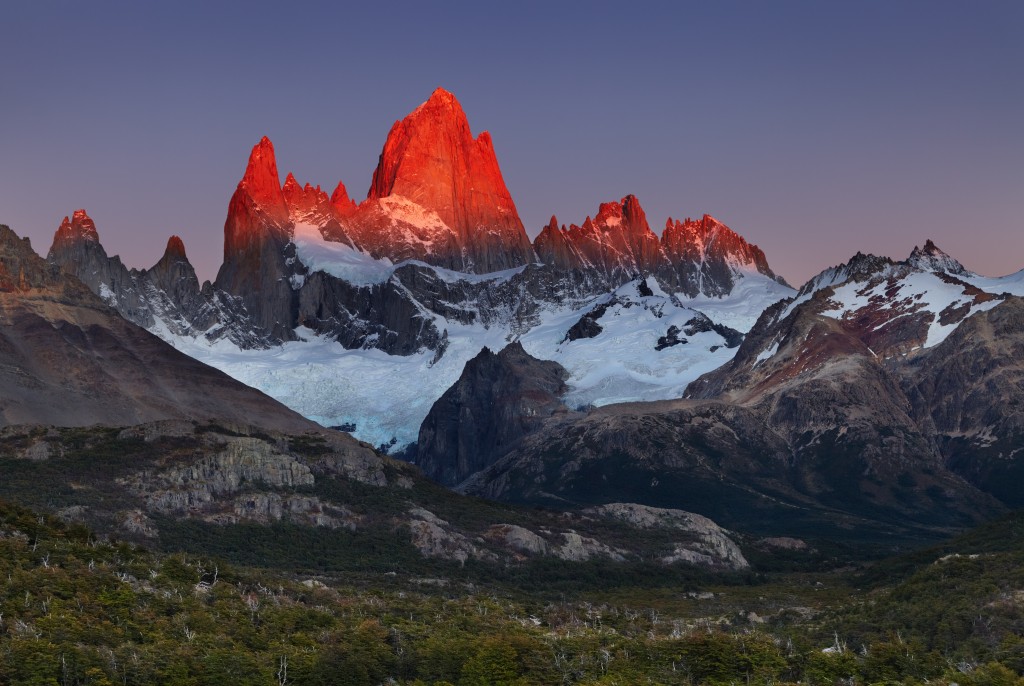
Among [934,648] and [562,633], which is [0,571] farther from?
[934,648]

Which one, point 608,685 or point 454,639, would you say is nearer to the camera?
point 608,685

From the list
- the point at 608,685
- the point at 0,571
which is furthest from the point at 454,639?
the point at 0,571

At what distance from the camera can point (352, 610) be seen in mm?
198000

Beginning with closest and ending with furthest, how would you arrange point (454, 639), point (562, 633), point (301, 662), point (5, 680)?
point (5, 680) < point (301, 662) < point (454, 639) < point (562, 633)

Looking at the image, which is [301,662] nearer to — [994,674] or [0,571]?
[0,571]

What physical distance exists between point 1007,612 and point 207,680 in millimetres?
89735

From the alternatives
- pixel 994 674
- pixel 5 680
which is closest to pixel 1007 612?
pixel 994 674

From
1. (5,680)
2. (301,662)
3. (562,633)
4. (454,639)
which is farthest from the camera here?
(562,633)

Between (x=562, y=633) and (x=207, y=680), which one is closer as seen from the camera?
(x=207, y=680)

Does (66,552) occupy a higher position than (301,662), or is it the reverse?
(66,552)

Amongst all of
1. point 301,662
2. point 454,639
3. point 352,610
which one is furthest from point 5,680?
point 352,610

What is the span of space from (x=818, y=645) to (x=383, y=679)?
5200 centimetres

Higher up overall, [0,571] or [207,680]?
[0,571]

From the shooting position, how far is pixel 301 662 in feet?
514
